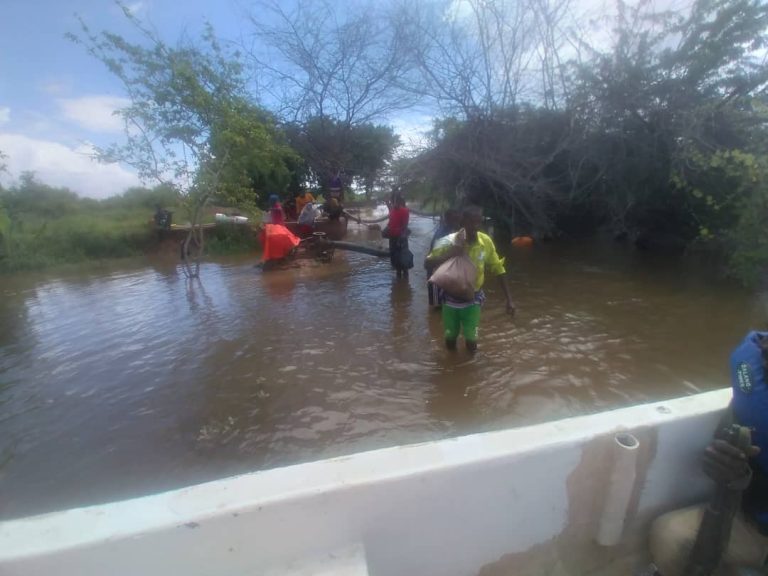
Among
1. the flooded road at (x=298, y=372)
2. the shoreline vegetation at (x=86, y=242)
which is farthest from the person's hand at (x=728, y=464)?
the shoreline vegetation at (x=86, y=242)

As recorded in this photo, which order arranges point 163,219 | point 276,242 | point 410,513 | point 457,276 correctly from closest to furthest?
1. point 410,513
2. point 457,276
3. point 276,242
4. point 163,219

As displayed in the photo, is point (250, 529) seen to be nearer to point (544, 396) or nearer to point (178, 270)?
point (544, 396)

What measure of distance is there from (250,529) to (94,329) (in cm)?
682

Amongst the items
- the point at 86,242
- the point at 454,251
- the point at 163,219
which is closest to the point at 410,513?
the point at 454,251

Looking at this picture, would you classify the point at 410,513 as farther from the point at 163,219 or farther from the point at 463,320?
the point at 163,219

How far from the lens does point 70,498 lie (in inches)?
123

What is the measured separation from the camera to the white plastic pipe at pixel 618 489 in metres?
1.80

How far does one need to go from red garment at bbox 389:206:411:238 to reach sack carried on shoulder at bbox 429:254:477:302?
4395 millimetres

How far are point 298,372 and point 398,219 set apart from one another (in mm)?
4432

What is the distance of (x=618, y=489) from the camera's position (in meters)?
1.85

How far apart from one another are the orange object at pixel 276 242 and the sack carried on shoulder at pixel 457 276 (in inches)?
291

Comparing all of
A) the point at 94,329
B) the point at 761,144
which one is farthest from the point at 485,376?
the point at 761,144

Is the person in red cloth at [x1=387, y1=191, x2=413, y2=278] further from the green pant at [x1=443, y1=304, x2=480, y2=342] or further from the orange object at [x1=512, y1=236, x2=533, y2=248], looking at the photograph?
the orange object at [x1=512, y1=236, x2=533, y2=248]

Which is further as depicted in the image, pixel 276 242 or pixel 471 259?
pixel 276 242
